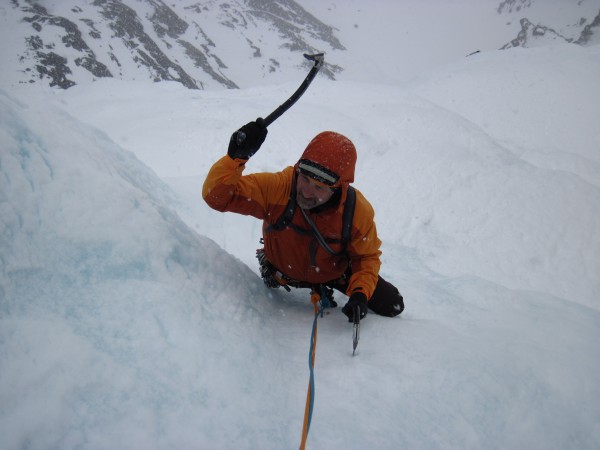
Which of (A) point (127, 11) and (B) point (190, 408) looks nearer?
(B) point (190, 408)

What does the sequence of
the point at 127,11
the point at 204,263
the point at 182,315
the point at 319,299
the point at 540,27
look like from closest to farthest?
the point at 182,315 → the point at 204,263 → the point at 319,299 → the point at 127,11 → the point at 540,27

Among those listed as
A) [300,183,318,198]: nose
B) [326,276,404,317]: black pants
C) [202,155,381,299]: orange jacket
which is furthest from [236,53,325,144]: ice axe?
[326,276,404,317]: black pants

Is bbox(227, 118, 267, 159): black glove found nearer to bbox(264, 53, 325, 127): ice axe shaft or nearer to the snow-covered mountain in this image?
bbox(264, 53, 325, 127): ice axe shaft

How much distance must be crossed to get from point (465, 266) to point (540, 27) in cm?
5416

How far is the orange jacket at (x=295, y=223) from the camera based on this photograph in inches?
78.7

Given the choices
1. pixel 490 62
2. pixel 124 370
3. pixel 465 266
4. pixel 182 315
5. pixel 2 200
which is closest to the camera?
pixel 124 370

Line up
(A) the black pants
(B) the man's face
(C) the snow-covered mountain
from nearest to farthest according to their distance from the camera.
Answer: (B) the man's face
(A) the black pants
(C) the snow-covered mountain

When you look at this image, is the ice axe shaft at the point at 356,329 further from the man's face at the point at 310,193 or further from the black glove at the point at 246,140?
the black glove at the point at 246,140

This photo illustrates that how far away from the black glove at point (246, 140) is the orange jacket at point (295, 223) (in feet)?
0.16

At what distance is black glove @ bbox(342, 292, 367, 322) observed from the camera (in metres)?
2.17

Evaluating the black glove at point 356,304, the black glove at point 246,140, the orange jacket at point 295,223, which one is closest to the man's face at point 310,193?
the orange jacket at point 295,223

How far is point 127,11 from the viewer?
3953 cm

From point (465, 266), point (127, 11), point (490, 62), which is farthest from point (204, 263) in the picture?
point (127, 11)

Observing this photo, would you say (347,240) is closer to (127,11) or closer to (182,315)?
(182,315)
